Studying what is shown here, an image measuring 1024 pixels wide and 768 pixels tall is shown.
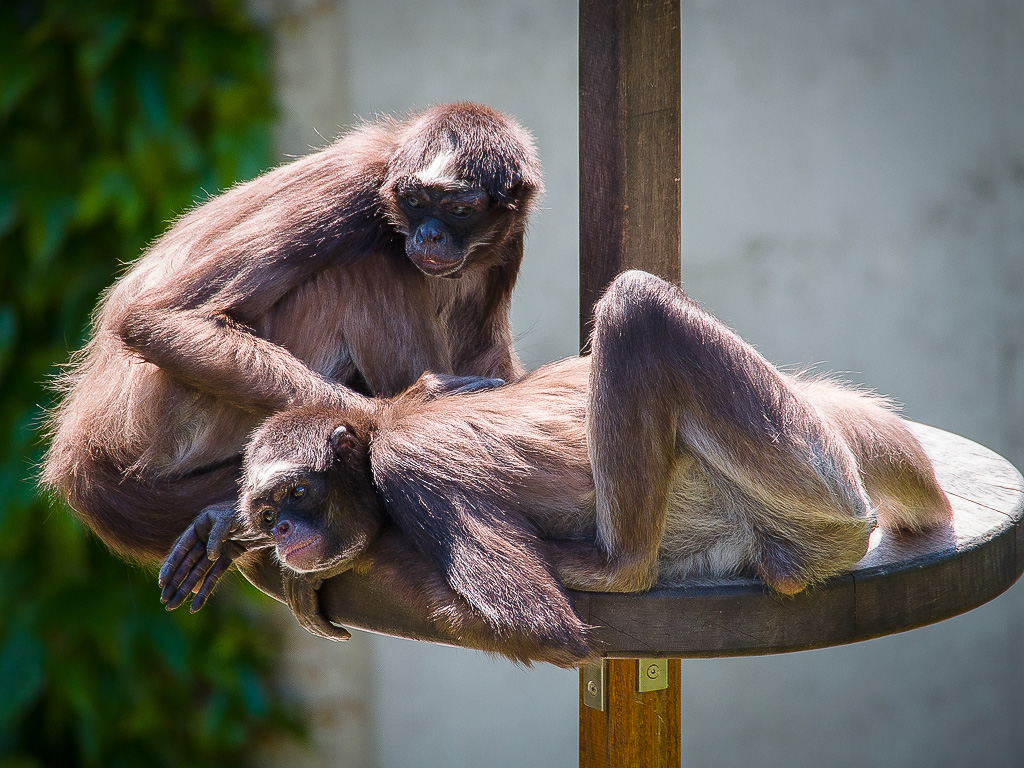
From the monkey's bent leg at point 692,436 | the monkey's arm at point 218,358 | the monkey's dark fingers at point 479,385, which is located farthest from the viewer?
the monkey's dark fingers at point 479,385

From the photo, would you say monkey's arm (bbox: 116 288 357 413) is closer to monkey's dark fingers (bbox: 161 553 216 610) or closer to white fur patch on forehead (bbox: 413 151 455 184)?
monkey's dark fingers (bbox: 161 553 216 610)

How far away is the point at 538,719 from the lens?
486 centimetres

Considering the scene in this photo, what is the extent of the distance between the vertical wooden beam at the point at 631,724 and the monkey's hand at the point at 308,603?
724 millimetres

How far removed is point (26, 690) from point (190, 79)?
2554mm

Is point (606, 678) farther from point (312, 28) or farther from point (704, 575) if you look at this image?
point (312, 28)

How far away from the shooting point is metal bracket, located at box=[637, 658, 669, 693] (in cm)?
250

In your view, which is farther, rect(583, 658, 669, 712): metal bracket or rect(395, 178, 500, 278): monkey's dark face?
rect(583, 658, 669, 712): metal bracket

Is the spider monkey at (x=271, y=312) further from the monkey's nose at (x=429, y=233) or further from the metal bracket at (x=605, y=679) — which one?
the metal bracket at (x=605, y=679)

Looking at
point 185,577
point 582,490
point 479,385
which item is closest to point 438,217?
point 479,385

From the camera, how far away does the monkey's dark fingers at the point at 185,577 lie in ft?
6.68

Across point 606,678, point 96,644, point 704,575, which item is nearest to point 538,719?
point 96,644

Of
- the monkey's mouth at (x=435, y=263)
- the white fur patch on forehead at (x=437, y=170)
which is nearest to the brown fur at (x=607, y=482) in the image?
the monkey's mouth at (x=435, y=263)

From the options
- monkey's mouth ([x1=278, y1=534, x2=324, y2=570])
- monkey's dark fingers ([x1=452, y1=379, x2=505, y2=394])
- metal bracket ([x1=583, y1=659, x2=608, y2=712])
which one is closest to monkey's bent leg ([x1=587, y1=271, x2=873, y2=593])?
monkey's dark fingers ([x1=452, y1=379, x2=505, y2=394])

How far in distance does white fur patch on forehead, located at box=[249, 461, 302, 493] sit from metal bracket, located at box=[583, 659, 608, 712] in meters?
0.95
